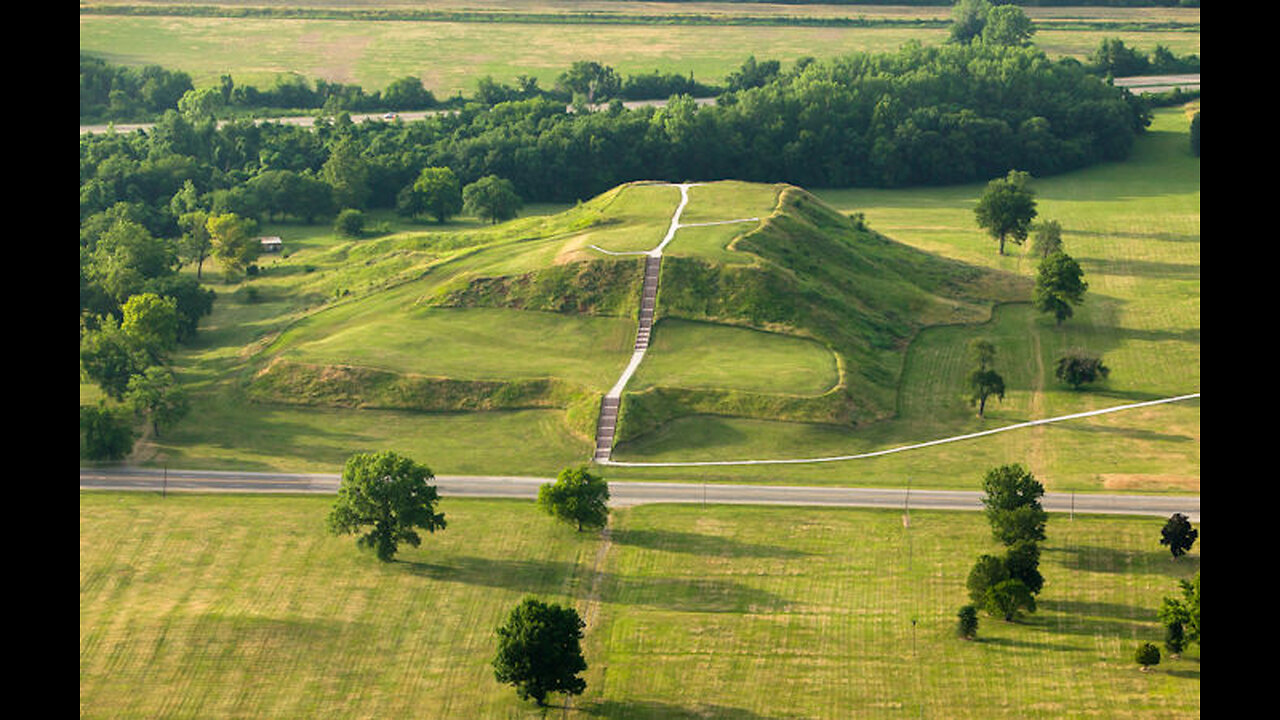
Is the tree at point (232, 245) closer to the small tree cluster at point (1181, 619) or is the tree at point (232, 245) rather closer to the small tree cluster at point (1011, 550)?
the small tree cluster at point (1011, 550)

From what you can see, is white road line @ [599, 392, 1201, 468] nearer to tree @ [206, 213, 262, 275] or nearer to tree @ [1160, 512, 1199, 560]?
tree @ [1160, 512, 1199, 560]

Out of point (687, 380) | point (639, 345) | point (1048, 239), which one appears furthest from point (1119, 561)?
point (1048, 239)

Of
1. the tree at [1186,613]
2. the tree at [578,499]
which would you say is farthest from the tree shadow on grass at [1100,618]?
the tree at [578,499]

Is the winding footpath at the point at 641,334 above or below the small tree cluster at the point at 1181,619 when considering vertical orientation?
above

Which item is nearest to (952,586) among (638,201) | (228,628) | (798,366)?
(798,366)

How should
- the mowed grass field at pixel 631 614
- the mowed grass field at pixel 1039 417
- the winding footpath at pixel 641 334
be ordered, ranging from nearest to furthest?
the mowed grass field at pixel 631 614 < the mowed grass field at pixel 1039 417 < the winding footpath at pixel 641 334

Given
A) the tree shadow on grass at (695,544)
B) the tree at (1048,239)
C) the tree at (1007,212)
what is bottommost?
the tree shadow on grass at (695,544)

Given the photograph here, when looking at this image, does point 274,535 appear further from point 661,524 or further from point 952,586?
point 952,586
